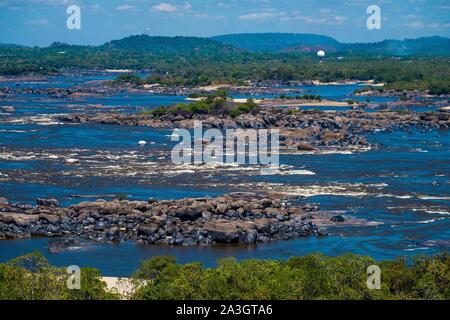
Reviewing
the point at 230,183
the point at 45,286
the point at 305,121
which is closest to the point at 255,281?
the point at 45,286

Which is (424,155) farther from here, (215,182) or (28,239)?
(28,239)

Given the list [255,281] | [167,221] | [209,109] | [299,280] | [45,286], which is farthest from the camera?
[209,109]

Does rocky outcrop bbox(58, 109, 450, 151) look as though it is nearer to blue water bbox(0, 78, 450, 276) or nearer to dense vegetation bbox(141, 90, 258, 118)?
dense vegetation bbox(141, 90, 258, 118)

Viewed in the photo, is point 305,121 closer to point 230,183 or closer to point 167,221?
point 230,183

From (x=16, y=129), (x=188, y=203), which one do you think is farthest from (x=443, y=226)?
(x=16, y=129)

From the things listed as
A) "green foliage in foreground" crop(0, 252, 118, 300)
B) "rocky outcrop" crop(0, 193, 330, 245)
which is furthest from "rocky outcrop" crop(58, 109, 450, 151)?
"green foliage in foreground" crop(0, 252, 118, 300)

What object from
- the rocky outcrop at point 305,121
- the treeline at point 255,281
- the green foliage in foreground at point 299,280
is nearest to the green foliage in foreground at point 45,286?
the treeline at point 255,281
